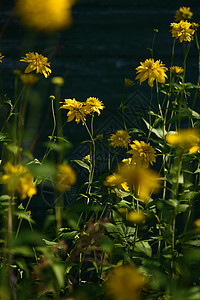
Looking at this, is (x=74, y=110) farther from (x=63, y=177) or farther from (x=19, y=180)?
(x=19, y=180)

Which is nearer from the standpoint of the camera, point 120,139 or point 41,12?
point 41,12

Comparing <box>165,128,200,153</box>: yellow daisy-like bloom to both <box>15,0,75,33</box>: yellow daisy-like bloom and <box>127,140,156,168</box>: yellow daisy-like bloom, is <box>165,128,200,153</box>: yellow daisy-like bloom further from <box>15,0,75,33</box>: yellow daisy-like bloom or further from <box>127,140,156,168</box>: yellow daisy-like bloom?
<box>15,0,75,33</box>: yellow daisy-like bloom

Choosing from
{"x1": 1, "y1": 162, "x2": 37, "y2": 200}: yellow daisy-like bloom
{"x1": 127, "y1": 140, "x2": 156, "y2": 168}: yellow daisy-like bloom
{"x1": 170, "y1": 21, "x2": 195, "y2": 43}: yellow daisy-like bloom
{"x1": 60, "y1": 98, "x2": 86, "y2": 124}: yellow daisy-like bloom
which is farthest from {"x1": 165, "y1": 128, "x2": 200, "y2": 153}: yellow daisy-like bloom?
{"x1": 170, "y1": 21, "x2": 195, "y2": 43}: yellow daisy-like bloom

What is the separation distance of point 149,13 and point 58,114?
0.80 m

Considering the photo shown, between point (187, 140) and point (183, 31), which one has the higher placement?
point (183, 31)

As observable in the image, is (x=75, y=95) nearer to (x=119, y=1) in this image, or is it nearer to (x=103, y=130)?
(x=103, y=130)

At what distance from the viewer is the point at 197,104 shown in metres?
2.68

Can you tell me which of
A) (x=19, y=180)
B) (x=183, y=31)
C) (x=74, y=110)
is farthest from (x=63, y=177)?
(x=183, y=31)

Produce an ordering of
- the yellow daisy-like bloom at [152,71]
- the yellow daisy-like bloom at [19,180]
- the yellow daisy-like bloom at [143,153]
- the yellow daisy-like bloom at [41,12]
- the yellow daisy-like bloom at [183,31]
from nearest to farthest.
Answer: the yellow daisy-like bloom at [41,12], the yellow daisy-like bloom at [19,180], the yellow daisy-like bloom at [143,153], the yellow daisy-like bloom at [152,71], the yellow daisy-like bloom at [183,31]

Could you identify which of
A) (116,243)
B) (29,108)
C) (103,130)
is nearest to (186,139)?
(116,243)

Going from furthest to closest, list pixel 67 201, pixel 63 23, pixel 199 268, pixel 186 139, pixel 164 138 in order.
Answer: pixel 67 201
pixel 164 138
pixel 199 268
pixel 186 139
pixel 63 23

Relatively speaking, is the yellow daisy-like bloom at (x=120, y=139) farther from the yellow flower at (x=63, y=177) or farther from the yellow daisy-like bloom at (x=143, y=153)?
the yellow flower at (x=63, y=177)

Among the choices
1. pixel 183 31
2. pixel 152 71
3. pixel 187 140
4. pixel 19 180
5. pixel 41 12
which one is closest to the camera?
pixel 41 12

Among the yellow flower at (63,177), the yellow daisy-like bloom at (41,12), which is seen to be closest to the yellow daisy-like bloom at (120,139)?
the yellow flower at (63,177)
